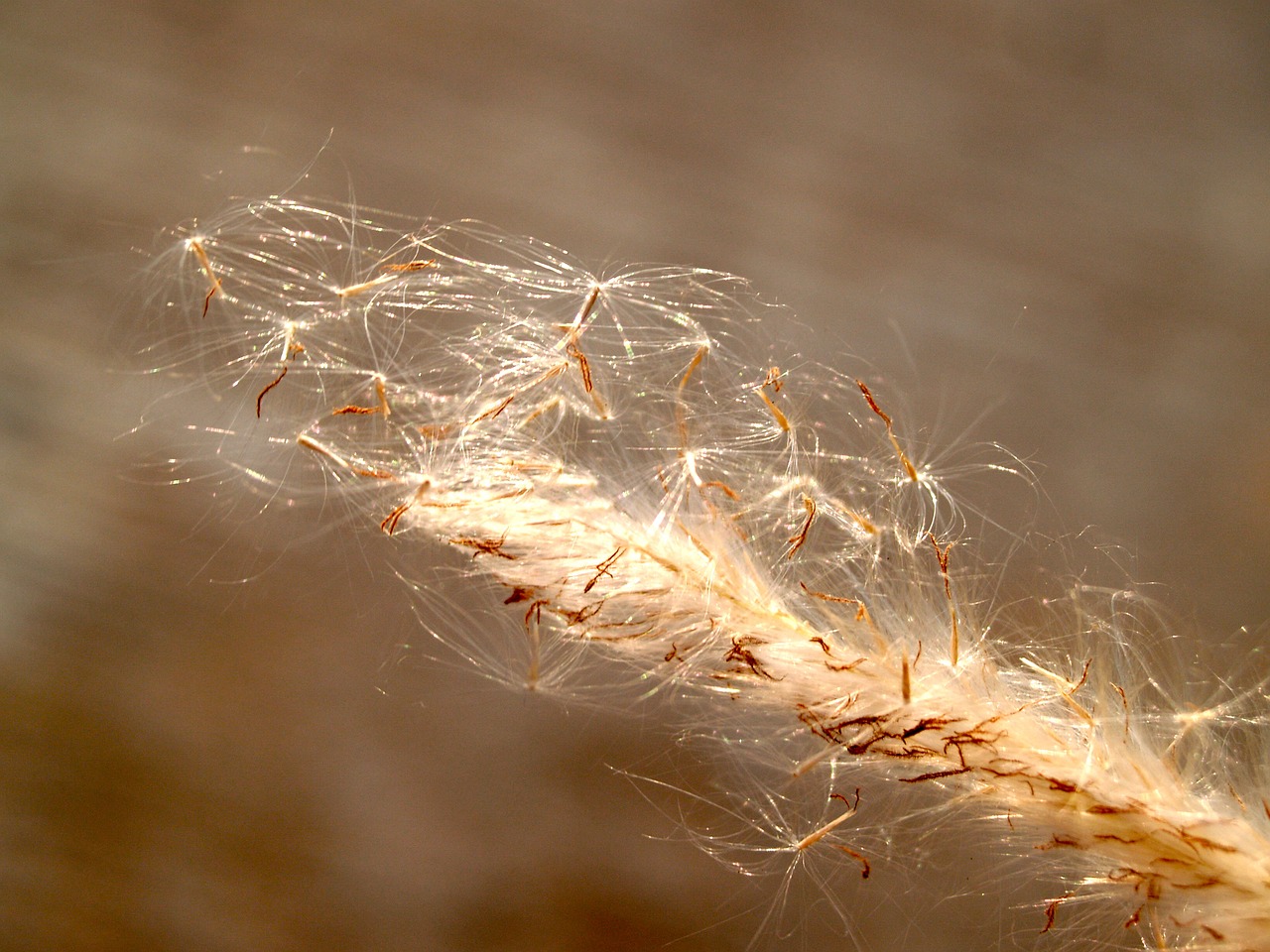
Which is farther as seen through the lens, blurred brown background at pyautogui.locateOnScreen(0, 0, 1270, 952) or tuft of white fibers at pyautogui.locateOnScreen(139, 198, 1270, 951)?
blurred brown background at pyautogui.locateOnScreen(0, 0, 1270, 952)

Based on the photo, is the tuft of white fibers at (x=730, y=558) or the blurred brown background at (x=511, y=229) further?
the blurred brown background at (x=511, y=229)

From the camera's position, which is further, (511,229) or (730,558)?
(511,229)

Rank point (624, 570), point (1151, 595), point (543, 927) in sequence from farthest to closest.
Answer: point (543, 927) < point (1151, 595) < point (624, 570)

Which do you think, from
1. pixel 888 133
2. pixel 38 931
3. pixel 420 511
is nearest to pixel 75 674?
pixel 38 931

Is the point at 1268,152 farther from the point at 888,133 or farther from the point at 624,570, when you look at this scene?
the point at 624,570
